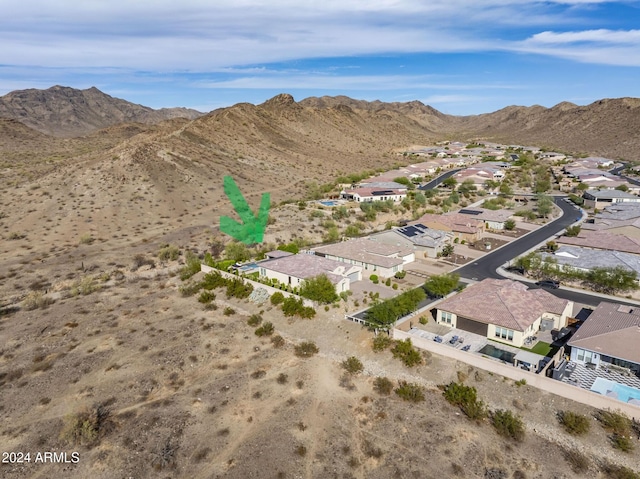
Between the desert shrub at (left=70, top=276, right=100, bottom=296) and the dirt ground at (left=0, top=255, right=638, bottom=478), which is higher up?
the desert shrub at (left=70, top=276, right=100, bottom=296)

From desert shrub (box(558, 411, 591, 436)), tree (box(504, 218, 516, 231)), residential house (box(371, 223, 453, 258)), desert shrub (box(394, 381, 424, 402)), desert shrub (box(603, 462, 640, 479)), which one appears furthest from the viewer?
tree (box(504, 218, 516, 231))

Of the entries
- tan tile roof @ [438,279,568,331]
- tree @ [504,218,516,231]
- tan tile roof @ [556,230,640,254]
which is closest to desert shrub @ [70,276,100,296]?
tan tile roof @ [438,279,568,331]

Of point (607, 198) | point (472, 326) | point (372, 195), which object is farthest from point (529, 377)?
point (607, 198)

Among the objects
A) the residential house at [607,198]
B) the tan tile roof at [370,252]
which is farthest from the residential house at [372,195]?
the residential house at [607,198]

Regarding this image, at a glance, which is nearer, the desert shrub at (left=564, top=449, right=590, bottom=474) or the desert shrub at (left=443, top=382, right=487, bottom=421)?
the desert shrub at (left=564, top=449, right=590, bottom=474)

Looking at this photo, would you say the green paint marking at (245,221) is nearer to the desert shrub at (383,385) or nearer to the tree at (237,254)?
the tree at (237,254)

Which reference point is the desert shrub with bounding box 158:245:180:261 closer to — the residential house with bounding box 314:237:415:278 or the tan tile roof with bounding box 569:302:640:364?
the residential house with bounding box 314:237:415:278
